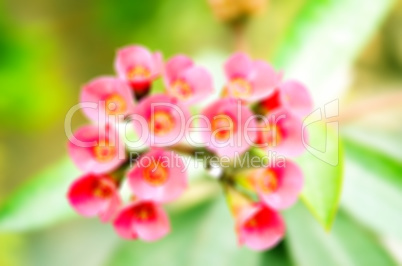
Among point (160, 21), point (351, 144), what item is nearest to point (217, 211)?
point (351, 144)

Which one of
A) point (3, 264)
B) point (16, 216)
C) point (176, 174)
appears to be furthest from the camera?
point (3, 264)

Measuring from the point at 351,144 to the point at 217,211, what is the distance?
0.96ft

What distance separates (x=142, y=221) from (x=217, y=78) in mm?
646

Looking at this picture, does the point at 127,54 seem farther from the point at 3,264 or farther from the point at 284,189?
the point at 3,264

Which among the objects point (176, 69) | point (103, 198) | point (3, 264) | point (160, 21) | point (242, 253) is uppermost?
point (160, 21)

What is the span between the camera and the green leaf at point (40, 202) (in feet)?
3.51

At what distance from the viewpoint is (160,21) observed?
2234 millimetres

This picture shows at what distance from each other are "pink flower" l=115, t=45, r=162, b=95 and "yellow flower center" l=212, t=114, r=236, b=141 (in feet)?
0.37

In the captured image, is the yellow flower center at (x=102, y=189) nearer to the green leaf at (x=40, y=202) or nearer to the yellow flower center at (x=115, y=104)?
the yellow flower center at (x=115, y=104)

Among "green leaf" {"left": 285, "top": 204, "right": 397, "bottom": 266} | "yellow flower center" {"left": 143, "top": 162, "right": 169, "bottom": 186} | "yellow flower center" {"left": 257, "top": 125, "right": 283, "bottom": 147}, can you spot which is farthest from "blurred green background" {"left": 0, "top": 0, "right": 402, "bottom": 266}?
"yellow flower center" {"left": 143, "top": 162, "right": 169, "bottom": 186}

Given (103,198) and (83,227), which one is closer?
(103,198)

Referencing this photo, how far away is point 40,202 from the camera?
1.12 metres

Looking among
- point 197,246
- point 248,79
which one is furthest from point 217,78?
point 248,79

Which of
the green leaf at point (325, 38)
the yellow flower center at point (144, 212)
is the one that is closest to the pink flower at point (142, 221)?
the yellow flower center at point (144, 212)
